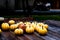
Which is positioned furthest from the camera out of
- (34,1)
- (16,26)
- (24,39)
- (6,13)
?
(34,1)

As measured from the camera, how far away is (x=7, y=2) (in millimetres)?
12297

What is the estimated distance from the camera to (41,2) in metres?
13.4

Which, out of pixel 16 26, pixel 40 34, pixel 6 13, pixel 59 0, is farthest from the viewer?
pixel 59 0

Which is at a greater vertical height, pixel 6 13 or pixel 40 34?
pixel 40 34

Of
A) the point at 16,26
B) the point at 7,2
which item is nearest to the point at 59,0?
the point at 7,2

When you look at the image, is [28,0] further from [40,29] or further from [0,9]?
[40,29]

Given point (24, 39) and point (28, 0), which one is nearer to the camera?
point (24, 39)

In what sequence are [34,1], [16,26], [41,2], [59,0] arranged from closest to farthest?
[16,26]
[34,1]
[41,2]
[59,0]

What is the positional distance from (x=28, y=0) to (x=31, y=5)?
386 millimetres

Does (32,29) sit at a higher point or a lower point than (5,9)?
higher

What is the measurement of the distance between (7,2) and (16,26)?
949 centimetres

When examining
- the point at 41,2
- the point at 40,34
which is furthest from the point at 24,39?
the point at 41,2

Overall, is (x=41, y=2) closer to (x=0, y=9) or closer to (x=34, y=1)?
(x=34, y=1)

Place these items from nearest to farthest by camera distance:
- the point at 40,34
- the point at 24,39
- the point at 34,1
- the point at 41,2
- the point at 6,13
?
the point at 24,39, the point at 40,34, the point at 6,13, the point at 34,1, the point at 41,2
